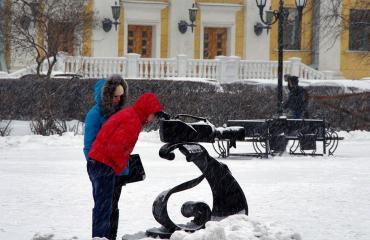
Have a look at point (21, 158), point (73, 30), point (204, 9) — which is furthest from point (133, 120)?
point (204, 9)

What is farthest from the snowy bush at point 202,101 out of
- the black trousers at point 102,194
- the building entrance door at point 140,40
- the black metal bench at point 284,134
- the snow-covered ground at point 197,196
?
the building entrance door at point 140,40

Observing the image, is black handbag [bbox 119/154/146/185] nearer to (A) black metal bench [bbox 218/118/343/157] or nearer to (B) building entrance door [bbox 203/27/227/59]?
(A) black metal bench [bbox 218/118/343/157]

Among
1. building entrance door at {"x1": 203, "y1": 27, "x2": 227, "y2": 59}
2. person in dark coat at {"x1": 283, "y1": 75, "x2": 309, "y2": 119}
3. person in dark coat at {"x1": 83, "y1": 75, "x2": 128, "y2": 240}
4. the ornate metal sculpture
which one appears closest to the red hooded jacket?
the ornate metal sculpture

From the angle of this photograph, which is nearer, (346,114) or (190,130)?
(190,130)

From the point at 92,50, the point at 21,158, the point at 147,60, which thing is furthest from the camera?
the point at 92,50

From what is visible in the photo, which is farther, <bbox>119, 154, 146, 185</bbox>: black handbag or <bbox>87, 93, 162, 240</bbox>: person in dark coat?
<bbox>119, 154, 146, 185</bbox>: black handbag

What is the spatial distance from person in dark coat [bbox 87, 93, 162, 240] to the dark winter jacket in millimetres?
14387

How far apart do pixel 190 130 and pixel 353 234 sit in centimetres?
243

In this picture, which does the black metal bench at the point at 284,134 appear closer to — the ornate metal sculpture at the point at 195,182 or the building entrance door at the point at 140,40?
the ornate metal sculpture at the point at 195,182

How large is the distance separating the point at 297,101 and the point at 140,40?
876 inches

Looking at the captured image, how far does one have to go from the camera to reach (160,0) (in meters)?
43.7

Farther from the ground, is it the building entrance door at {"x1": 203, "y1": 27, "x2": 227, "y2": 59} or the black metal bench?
the building entrance door at {"x1": 203, "y1": 27, "x2": 227, "y2": 59}

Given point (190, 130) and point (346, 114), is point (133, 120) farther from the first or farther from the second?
point (346, 114)

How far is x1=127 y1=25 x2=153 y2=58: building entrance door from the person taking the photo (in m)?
43.8
